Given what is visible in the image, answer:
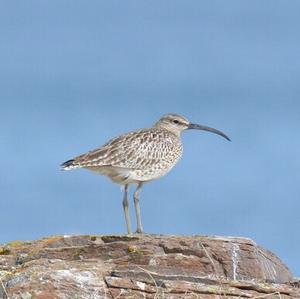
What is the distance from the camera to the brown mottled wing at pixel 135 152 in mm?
22172

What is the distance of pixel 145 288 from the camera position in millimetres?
12828

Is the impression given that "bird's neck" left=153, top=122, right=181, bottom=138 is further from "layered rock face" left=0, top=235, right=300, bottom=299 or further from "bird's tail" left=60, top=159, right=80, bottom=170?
"layered rock face" left=0, top=235, right=300, bottom=299

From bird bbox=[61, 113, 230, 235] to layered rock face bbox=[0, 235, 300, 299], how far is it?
18.8 ft

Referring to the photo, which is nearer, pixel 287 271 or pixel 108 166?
pixel 287 271

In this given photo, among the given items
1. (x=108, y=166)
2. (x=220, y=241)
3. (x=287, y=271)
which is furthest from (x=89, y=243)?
(x=108, y=166)

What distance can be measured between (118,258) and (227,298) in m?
2.41

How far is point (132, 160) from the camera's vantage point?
2244 cm

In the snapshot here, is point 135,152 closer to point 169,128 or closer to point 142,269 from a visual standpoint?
point 169,128

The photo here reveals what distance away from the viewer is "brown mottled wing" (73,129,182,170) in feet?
72.7

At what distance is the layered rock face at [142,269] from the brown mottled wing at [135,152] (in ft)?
18.9

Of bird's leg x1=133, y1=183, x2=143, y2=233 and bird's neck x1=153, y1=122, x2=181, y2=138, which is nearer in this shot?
bird's leg x1=133, y1=183, x2=143, y2=233

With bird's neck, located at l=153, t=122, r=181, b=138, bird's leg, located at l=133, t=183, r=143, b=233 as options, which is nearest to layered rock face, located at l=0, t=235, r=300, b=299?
bird's leg, located at l=133, t=183, r=143, b=233

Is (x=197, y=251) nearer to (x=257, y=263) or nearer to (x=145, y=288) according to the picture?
(x=257, y=263)

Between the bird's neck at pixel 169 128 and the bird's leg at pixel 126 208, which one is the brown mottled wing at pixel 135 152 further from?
the bird's neck at pixel 169 128
